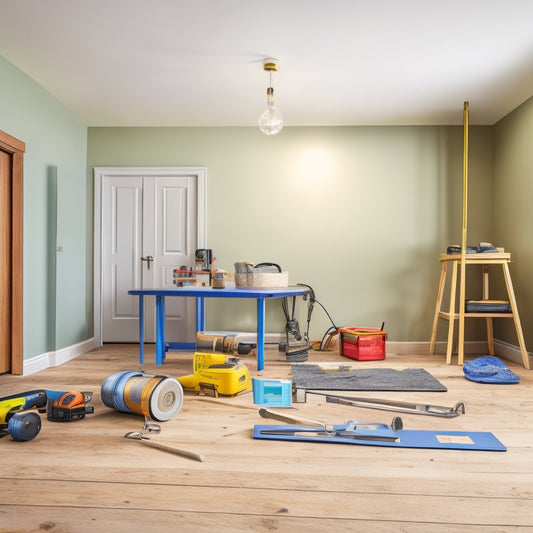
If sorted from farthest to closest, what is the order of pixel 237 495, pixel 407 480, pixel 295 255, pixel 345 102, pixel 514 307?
pixel 295 255 → pixel 345 102 → pixel 514 307 → pixel 407 480 → pixel 237 495

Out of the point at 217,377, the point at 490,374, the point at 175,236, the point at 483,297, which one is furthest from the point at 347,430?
the point at 175,236

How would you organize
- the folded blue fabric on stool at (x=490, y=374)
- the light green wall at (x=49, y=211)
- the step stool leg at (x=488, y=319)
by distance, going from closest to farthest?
the folded blue fabric on stool at (x=490, y=374), the light green wall at (x=49, y=211), the step stool leg at (x=488, y=319)

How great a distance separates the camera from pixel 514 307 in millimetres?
4152

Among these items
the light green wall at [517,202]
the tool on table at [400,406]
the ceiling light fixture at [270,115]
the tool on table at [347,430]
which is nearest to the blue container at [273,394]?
the tool on table at [400,406]

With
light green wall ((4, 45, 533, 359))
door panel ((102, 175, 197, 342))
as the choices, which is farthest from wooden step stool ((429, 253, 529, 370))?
door panel ((102, 175, 197, 342))

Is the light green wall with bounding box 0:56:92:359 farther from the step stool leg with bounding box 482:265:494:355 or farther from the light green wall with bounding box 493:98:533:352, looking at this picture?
the light green wall with bounding box 493:98:533:352

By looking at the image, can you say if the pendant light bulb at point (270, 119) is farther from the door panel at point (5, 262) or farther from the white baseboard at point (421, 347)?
the white baseboard at point (421, 347)

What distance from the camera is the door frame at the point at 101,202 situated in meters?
5.26

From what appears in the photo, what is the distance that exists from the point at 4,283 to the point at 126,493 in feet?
8.86

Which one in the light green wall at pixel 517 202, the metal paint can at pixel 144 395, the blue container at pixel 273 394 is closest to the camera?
the metal paint can at pixel 144 395

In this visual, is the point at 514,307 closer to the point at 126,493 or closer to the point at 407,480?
the point at 407,480

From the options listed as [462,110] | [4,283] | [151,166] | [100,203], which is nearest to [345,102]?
[462,110]

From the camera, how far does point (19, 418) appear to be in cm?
213

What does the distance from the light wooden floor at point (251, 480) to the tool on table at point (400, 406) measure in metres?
0.04
